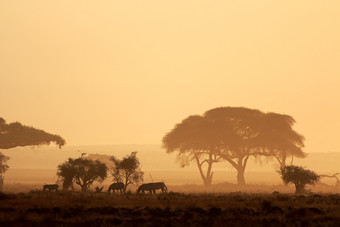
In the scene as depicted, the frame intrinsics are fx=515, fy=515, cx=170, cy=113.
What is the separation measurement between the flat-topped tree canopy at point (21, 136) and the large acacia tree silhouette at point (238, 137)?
62.6 feet

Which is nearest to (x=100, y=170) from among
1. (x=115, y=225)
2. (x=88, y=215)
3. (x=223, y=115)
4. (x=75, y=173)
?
(x=75, y=173)

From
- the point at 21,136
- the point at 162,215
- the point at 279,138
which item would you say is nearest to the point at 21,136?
the point at 21,136

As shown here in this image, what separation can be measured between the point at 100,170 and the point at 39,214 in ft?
88.1

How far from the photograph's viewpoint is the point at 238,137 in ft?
262

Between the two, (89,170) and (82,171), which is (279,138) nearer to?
(89,170)

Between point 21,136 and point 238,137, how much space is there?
32.8m

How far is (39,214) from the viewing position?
25.5 m

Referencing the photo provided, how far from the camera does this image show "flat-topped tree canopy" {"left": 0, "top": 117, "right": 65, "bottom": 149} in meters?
75.4

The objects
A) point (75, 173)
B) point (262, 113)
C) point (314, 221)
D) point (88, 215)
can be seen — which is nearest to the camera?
point (314, 221)

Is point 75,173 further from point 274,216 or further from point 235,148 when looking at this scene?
point 235,148

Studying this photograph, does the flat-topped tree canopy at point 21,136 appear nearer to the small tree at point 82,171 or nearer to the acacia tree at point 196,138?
the acacia tree at point 196,138

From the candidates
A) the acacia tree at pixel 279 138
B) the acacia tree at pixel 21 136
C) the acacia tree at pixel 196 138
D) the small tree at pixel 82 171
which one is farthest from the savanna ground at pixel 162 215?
the acacia tree at pixel 196 138

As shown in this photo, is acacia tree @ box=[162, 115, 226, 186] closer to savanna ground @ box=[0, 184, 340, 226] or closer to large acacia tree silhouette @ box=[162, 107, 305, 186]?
large acacia tree silhouette @ box=[162, 107, 305, 186]

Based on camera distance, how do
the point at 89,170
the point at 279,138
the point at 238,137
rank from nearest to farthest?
the point at 89,170
the point at 279,138
the point at 238,137
